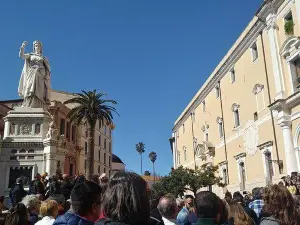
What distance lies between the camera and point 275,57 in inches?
920

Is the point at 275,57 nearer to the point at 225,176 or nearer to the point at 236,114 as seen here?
the point at 236,114

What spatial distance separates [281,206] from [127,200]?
2.25 metres

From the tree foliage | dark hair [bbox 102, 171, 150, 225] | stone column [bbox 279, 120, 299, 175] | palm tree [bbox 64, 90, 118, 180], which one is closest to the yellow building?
stone column [bbox 279, 120, 299, 175]

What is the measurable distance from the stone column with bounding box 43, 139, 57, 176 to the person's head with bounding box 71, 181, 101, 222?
13.2 m

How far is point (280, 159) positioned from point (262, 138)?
3285 millimetres

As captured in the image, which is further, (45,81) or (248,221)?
(45,81)

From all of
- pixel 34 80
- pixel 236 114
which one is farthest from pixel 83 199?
pixel 236 114

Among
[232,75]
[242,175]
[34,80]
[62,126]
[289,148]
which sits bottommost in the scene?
[242,175]

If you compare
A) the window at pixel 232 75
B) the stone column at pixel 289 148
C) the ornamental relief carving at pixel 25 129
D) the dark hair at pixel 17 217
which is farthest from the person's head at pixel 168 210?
the window at pixel 232 75

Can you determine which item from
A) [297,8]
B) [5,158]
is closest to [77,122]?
[5,158]

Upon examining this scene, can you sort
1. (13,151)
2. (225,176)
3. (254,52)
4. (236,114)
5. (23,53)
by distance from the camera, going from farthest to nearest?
(225,176) → (236,114) → (254,52) → (23,53) → (13,151)

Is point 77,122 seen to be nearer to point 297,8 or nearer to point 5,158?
point 5,158

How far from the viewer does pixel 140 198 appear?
91.7 inches

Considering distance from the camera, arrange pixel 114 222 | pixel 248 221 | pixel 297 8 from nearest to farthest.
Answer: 1. pixel 114 222
2. pixel 248 221
3. pixel 297 8
